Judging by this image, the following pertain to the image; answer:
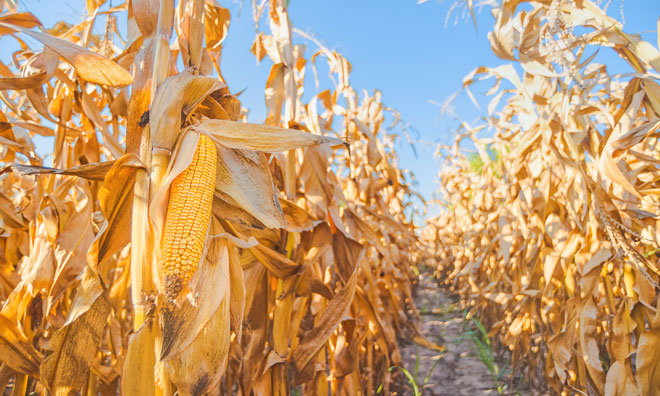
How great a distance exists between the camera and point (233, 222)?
1161 millimetres

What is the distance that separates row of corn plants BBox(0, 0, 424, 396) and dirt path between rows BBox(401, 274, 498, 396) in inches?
49.0

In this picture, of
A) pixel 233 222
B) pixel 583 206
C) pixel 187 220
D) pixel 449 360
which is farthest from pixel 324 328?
pixel 449 360

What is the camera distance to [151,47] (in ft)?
3.64

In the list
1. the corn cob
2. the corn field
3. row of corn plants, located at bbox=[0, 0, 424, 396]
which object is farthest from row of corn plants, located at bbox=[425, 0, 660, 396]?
the corn cob

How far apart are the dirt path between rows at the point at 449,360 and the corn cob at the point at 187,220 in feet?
8.18

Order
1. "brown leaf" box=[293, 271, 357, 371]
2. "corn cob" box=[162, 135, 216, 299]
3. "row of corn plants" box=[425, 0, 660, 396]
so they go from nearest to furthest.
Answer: "corn cob" box=[162, 135, 216, 299]
"brown leaf" box=[293, 271, 357, 371]
"row of corn plants" box=[425, 0, 660, 396]

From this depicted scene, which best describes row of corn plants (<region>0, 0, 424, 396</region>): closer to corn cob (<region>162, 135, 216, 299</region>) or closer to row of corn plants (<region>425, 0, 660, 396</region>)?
corn cob (<region>162, 135, 216, 299</region>)

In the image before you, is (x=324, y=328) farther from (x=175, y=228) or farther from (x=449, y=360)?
(x=449, y=360)

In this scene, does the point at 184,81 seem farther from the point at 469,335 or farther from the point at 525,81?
the point at 469,335

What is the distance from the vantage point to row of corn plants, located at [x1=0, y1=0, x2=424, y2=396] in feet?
2.87

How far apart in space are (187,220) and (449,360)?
138 inches

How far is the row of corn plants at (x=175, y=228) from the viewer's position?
2.87 feet

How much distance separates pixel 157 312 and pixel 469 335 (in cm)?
415

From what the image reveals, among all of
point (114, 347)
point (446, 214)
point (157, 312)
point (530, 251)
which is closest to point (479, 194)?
point (530, 251)
